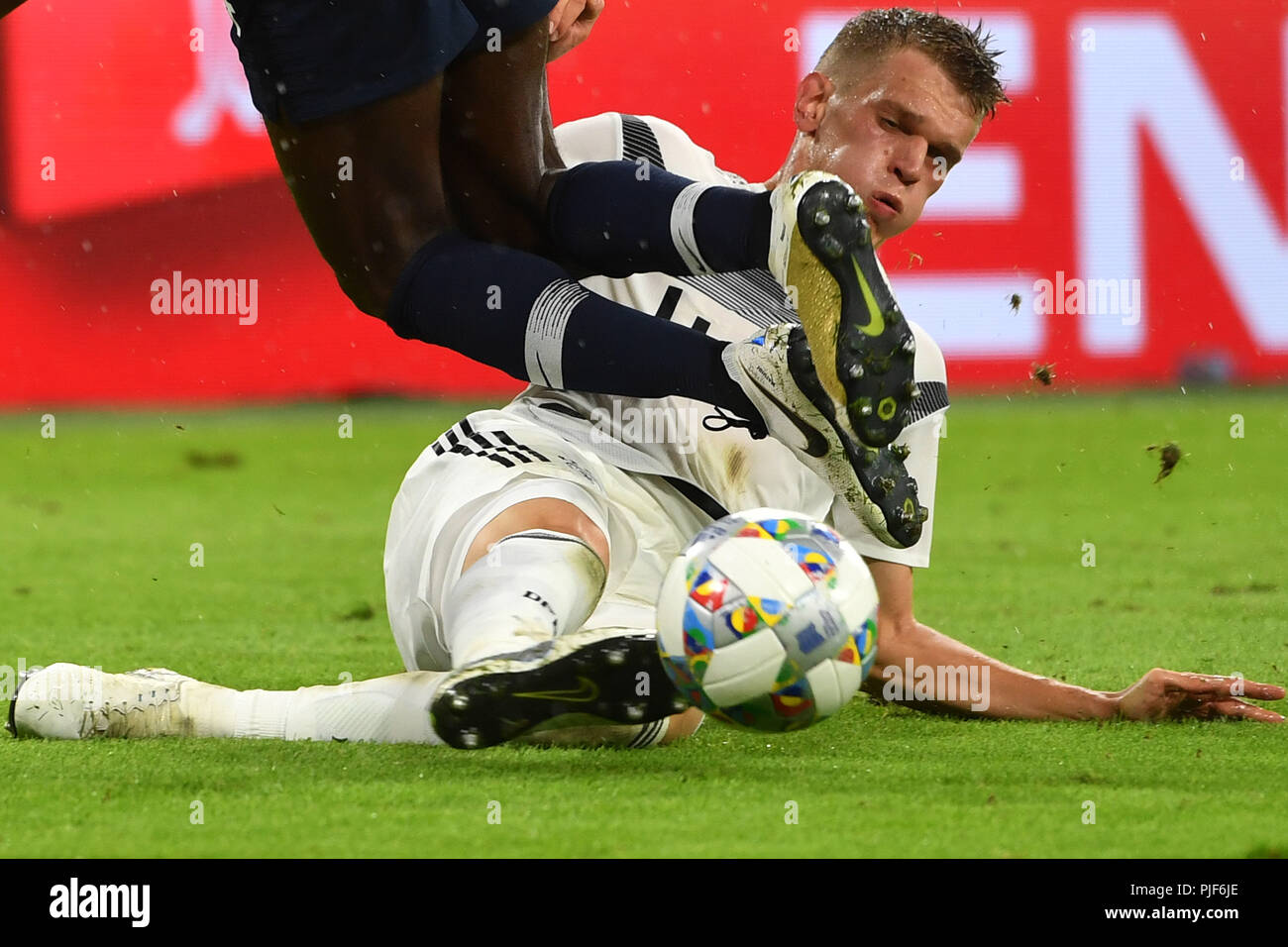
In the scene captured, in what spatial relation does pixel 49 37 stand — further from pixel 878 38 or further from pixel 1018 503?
pixel 878 38

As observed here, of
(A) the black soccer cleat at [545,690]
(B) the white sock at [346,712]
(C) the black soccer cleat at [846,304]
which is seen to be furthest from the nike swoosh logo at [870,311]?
(B) the white sock at [346,712]

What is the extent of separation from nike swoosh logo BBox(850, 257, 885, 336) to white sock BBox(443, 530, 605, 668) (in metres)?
0.55

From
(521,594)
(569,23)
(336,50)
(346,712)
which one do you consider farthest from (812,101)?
(346,712)

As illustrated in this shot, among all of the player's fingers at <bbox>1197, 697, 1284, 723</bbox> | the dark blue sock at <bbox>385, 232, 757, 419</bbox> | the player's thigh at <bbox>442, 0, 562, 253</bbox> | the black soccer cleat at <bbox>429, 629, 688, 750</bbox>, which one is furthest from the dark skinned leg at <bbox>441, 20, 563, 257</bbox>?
the player's fingers at <bbox>1197, 697, 1284, 723</bbox>

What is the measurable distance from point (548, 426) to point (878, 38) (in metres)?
0.92

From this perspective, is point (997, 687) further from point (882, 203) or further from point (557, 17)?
point (557, 17)

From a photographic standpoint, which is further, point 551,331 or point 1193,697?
point 1193,697

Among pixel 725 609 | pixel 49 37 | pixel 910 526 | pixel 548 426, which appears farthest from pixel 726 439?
pixel 49 37

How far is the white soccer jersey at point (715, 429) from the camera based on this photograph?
2.83m

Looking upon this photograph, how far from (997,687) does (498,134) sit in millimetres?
1206

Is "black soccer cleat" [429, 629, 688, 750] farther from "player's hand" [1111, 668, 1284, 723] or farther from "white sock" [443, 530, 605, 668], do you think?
"player's hand" [1111, 668, 1284, 723]

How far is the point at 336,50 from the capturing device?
→ 2436 millimetres

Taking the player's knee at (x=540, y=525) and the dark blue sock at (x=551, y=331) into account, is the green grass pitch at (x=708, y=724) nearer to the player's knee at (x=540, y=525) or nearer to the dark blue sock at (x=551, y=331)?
the player's knee at (x=540, y=525)

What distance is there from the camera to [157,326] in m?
8.33
